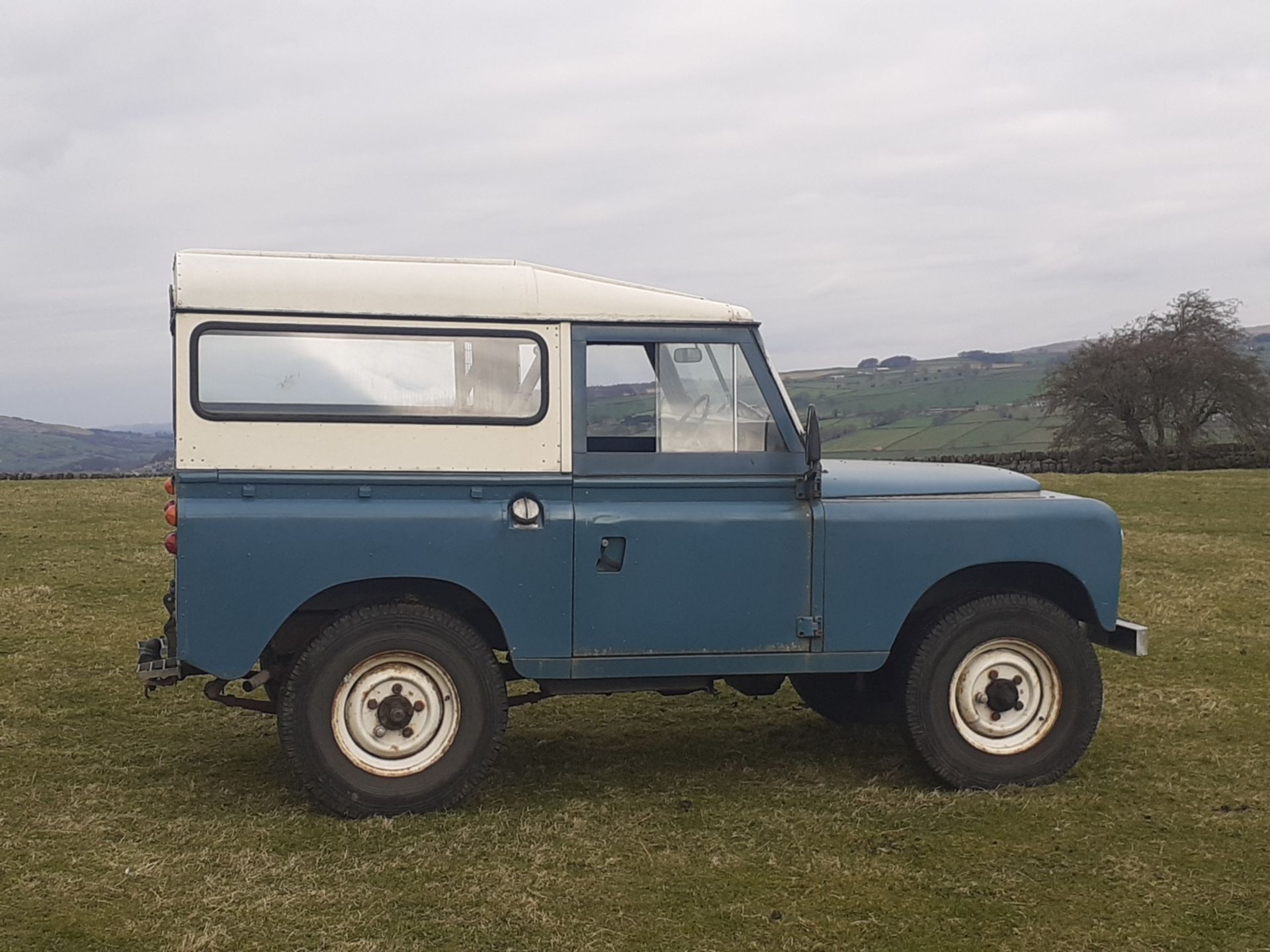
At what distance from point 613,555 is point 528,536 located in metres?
0.40

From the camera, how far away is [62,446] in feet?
236


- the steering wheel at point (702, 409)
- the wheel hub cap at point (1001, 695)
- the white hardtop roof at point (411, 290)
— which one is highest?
the white hardtop roof at point (411, 290)

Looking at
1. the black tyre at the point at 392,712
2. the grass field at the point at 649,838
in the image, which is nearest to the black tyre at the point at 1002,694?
the grass field at the point at 649,838

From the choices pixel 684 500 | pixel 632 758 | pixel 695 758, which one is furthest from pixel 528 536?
pixel 695 758

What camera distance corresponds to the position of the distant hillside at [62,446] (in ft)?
201

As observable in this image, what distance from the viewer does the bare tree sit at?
114ft

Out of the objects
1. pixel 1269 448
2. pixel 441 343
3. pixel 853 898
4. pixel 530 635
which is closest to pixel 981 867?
pixel 853 898

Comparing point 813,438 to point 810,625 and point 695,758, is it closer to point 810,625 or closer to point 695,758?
point 810,625

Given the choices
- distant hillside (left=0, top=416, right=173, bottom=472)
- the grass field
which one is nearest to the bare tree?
the grass field

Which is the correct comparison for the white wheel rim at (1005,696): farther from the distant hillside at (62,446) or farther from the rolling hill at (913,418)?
the distant hillside at (62,446)

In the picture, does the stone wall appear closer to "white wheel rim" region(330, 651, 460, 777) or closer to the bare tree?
the bare tree

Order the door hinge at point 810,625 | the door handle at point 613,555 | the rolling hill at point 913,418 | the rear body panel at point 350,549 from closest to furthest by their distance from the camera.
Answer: the rear body panel at point 350,549 < the door handle at point 613,555 < the door hinge at point 810,625 < the rolling hill at point 913,418

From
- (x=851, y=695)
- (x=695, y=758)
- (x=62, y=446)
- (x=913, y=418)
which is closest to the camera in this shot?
(x=695, y=758)

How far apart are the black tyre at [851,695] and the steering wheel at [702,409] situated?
1.46 m
